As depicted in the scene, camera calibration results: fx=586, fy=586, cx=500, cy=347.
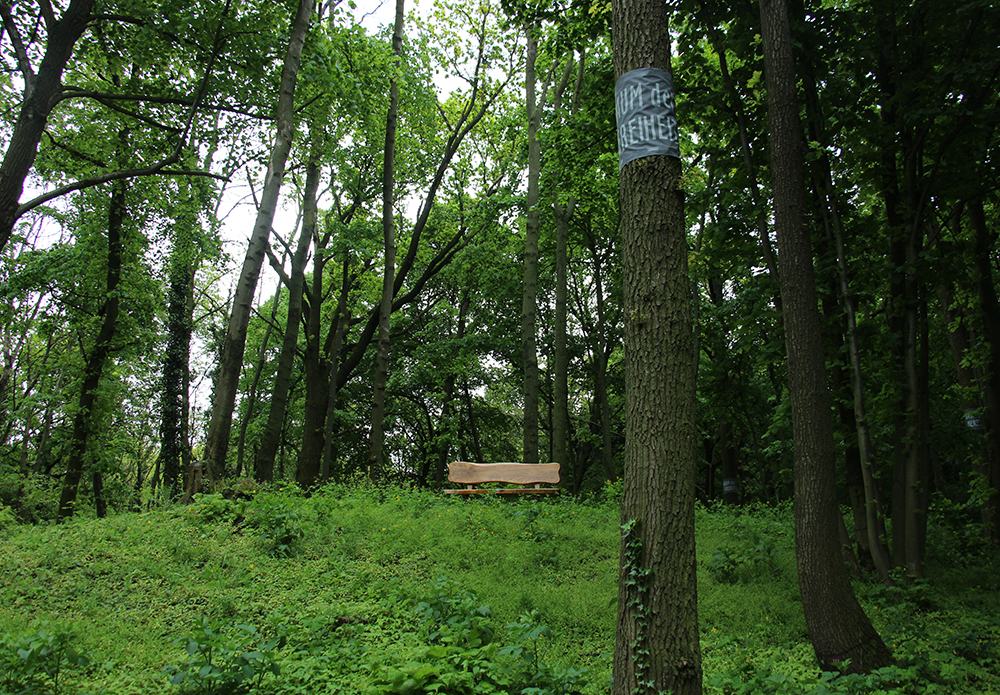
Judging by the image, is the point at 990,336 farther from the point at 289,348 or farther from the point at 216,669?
the point at 289,348

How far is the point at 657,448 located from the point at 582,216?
16175 mm

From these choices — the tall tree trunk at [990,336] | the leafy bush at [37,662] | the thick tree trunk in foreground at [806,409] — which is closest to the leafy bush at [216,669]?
the leafy bush at [37,662]

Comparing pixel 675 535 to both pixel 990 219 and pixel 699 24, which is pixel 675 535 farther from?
pixel 990 219

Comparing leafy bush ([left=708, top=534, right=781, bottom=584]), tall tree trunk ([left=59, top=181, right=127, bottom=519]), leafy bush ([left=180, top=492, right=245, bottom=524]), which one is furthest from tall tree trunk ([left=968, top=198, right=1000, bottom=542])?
tall tree trunk ([left=59, top=181, right=127, bottom=519])

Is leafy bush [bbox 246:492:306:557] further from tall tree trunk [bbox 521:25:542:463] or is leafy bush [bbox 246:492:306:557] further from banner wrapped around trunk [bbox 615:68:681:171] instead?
tall tree trunk [bbox 521:25:542:463]

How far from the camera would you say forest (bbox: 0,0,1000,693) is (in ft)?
18.7

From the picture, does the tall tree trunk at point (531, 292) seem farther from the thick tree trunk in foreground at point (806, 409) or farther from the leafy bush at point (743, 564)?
the thick tree trunk in foreground at point (806, 409)

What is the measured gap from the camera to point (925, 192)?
611 centimetres

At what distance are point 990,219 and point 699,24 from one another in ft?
21.8

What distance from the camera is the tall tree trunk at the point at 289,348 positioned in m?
12.6

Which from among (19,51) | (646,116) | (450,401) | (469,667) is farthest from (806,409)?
(450,401)

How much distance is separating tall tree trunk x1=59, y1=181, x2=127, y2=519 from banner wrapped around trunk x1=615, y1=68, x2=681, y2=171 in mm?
13906

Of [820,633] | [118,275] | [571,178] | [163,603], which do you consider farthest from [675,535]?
[118,275]

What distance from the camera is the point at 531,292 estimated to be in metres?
13.9
